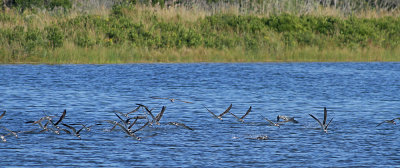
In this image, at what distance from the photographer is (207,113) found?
15422 millimetres

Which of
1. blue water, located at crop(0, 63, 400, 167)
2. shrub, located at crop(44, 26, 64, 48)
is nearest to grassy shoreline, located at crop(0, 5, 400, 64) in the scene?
shrub, located at crop(44, 26, 64, 48)

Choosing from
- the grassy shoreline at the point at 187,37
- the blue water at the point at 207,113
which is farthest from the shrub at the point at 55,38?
the blue water at the point at 207,113

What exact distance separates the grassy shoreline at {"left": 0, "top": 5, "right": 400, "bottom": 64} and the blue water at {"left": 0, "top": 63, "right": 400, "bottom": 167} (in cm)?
126

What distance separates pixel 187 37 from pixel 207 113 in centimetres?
1473

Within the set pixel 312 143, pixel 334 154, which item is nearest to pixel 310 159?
pixel 334 154

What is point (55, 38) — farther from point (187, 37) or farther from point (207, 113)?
point (207, 113)

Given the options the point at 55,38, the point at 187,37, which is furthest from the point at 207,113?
the point at 187,37

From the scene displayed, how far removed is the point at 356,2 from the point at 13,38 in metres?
21.7

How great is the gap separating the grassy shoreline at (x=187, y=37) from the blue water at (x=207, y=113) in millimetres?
1264

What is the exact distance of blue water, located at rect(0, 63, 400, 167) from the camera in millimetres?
10617

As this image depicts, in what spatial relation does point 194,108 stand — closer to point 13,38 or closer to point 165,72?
point 165,72

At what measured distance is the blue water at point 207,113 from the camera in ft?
34.8

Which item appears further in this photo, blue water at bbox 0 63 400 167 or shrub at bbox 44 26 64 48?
shrub at bbox 44 26 64 48

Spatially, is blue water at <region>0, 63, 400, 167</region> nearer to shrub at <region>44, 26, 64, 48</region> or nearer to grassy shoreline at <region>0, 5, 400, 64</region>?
grassy shoreline at <region>0, 5, 400, 64</region>
